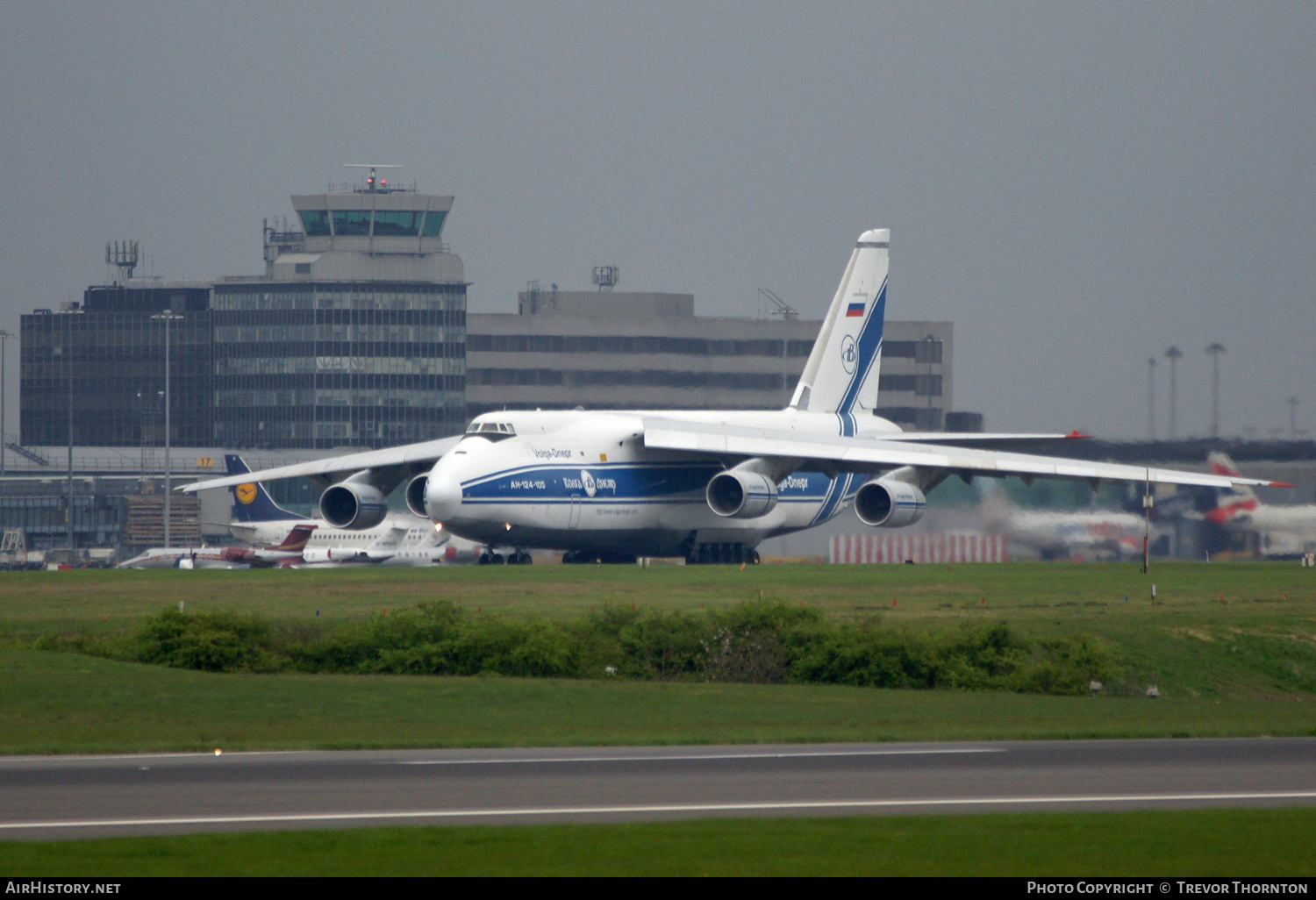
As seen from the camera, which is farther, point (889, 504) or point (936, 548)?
point (936, 548)

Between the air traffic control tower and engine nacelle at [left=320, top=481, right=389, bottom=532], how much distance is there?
269ft

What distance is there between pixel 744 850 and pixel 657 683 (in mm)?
13321

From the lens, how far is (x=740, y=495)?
140 feet

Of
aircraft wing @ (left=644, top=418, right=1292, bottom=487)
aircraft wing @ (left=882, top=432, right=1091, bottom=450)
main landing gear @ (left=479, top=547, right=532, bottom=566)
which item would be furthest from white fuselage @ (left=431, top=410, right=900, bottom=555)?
aircraft wing @ (left=882, top=432, right=1091, bottom=450)

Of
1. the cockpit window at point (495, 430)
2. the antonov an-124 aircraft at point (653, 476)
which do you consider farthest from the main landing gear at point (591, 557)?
the cockpit window at point (495, 430)

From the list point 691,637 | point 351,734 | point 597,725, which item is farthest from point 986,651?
point 351,734

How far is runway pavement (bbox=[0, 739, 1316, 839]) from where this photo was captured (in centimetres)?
1301

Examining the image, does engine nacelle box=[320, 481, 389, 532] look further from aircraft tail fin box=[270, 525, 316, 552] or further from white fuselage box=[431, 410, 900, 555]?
aircraft tail fin box=[270, 525, 316, 552]

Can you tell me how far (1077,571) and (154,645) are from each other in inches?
925

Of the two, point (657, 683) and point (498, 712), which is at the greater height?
point (498, 712)

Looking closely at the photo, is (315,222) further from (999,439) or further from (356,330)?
(999,439)

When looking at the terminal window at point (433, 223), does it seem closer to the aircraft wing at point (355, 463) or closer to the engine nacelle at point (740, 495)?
the aircraft wing at point (355, 463)

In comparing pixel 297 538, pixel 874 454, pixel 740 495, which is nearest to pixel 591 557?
pixel 740 495

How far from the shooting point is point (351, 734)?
18922 millimetres
